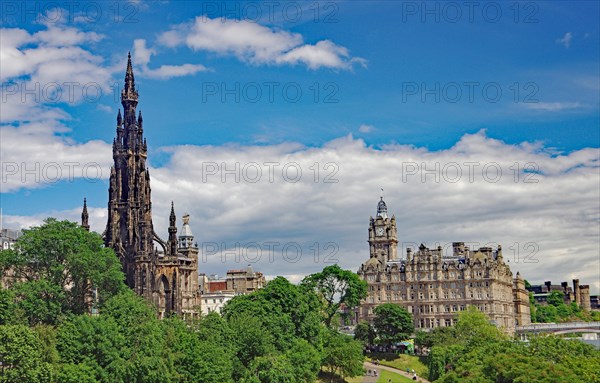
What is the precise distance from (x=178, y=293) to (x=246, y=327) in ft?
166

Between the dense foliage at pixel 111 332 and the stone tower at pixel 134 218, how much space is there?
25.3 meters

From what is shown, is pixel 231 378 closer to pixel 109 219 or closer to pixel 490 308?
pixel 109 219

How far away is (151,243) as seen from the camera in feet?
498

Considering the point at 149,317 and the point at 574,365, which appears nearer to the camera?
the point at 574,365

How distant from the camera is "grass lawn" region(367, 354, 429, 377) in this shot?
163 m

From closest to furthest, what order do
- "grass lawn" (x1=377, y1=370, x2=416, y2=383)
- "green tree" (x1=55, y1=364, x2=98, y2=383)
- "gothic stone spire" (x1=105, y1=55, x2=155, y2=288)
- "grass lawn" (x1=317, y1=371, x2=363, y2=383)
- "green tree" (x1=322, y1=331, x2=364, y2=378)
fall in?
"green tree" (x1=55, y1=364, x2=98, y2=383) < "green tree" (x1=322, y1=331, x2=364, y2=378) < "grass lawn" (x1=317, y1=371, x2=363, y2=383) < "grass lawn" (x1=377, y1=370, x2=416, y2=383) < "gothic stone spire" (x1=105, y1=55, x2=155, y2=288)

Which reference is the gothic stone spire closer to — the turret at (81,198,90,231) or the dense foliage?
the turret at (81,198,90,231)

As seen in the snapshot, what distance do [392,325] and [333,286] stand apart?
15957mm

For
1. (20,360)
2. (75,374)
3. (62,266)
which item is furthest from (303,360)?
(20,360)

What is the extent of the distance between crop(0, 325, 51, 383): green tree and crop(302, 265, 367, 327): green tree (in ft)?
316

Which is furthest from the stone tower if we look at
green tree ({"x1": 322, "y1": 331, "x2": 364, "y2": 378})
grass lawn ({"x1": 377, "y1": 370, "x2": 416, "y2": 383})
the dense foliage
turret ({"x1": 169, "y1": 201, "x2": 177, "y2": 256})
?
grass lawn ({"x1": 377, "y1": 370, "x2": 416, "y2": 383})

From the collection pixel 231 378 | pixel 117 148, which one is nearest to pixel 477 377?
pixel 231 378

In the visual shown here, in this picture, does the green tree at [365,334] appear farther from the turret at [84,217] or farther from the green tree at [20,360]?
the green tree at [20,360]

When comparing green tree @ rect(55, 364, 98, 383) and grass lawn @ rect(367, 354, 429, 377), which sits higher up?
green tree @ rect(55, 364, 98, 383)
